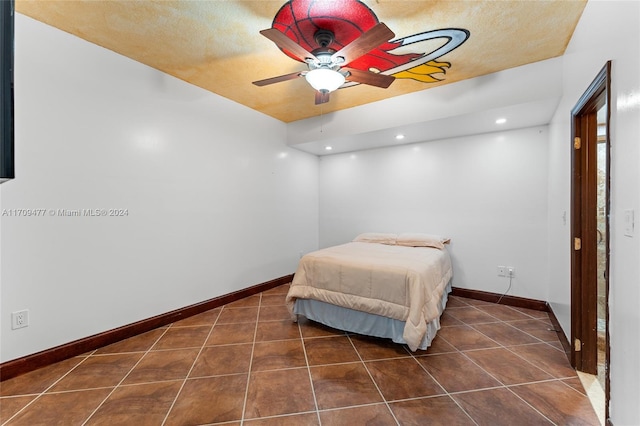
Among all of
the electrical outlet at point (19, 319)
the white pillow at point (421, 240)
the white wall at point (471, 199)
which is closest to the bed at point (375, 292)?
the white pillow at point (421, 240)

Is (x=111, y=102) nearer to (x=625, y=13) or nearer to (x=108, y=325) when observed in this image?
(x=108, y=325)

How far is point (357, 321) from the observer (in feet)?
8.36

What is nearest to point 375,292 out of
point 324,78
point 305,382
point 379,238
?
point 305,382

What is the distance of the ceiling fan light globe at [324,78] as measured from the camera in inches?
75.6

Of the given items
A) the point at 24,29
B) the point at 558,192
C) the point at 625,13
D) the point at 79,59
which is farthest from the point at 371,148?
the point at 24,29

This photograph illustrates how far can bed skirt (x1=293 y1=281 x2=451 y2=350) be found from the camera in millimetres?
2307

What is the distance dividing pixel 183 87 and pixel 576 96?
3612 millimetres

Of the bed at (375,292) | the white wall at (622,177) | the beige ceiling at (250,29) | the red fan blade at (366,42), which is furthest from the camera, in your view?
the bed at (375,292)

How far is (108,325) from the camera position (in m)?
2.40

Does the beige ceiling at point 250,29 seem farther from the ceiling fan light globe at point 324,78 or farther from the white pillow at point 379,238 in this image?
the white pillow at point 379,238

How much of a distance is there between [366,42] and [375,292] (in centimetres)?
194

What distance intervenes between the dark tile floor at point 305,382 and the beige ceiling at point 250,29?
256cm

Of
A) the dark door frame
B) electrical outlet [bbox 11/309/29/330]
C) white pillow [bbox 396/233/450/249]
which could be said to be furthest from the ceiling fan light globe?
electrical outlet [bbox 11/309/29/330]

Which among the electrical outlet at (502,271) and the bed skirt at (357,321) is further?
the electrical outlet at (502,271)
